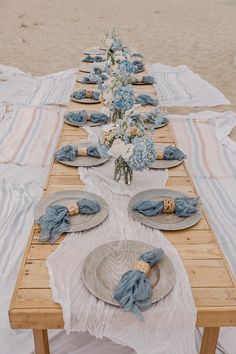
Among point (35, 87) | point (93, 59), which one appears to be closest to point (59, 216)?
point (93, 59)

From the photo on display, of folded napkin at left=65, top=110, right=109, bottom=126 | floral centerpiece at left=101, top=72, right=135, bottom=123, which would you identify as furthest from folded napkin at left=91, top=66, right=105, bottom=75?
floral centerpiece at left=101, top=72, right=135, bottom=123

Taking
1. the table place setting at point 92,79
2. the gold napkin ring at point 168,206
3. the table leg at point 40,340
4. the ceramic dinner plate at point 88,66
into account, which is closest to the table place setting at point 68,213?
the gold napkin ring at point 168,206

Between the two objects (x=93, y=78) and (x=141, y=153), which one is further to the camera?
(x=93, y=78)

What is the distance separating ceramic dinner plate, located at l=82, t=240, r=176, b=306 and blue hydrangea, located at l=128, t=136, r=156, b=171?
1.50 ft

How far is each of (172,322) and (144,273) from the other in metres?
0.23

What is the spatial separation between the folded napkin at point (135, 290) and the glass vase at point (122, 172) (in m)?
0.83

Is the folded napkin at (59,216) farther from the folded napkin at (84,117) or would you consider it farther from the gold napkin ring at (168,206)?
the folded napkin at (84,117)

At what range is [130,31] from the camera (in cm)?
1091

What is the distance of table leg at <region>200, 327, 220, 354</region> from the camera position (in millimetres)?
2066

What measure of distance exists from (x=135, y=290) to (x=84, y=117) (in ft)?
7.33

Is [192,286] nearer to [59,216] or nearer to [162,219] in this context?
[162,219]

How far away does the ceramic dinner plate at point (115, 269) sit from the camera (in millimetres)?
1868

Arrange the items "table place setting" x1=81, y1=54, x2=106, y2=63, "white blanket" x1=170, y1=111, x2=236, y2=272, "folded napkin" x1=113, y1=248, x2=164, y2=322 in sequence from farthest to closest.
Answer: "table place setting" x1=81, y1=54, x2=106, y2=63, "white blanket" x1=170, y1=111, x2=236, y2=272, "folded napkin" x1=113, y1=248, x2=164, y2=322

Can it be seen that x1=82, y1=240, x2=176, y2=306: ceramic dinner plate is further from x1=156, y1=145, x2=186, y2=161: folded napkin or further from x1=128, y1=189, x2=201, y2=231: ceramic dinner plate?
x1=156, y1=145, x2=186, y2=161: folded napkin
